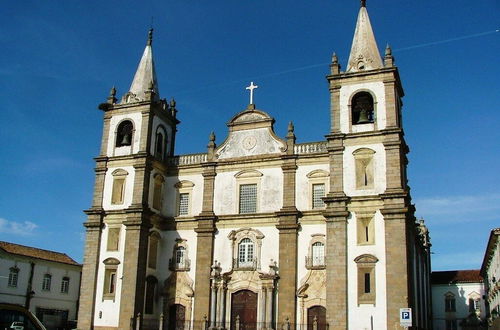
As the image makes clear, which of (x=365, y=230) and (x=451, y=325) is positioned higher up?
(x=365, y=230)

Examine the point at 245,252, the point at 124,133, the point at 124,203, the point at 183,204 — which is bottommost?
the point at 245,252

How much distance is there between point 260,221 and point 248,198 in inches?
72.4

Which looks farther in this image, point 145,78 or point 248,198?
point 145,78

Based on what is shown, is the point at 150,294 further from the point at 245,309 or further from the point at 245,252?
the point at 245,252

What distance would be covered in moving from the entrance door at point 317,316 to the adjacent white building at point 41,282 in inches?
900

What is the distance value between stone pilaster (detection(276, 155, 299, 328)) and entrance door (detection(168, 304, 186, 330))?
6221 mm

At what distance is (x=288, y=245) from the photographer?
33.9m

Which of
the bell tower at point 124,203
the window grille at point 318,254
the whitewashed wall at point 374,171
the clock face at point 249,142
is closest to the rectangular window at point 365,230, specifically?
the whitewashed wall at point 374,171

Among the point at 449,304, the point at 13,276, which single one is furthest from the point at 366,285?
the point at 449,304

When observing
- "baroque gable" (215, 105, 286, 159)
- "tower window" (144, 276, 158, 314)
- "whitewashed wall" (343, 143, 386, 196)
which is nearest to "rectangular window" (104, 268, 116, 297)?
"tower window" (144, 276, 158, 314)

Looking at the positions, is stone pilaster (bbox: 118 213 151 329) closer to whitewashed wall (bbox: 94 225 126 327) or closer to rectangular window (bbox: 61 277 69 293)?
whitewashed wall (bbox: 94 225 126 327)

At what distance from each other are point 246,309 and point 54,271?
21.5 m

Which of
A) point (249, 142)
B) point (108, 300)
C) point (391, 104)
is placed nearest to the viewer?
point (391, 104)

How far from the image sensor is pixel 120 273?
116ft
